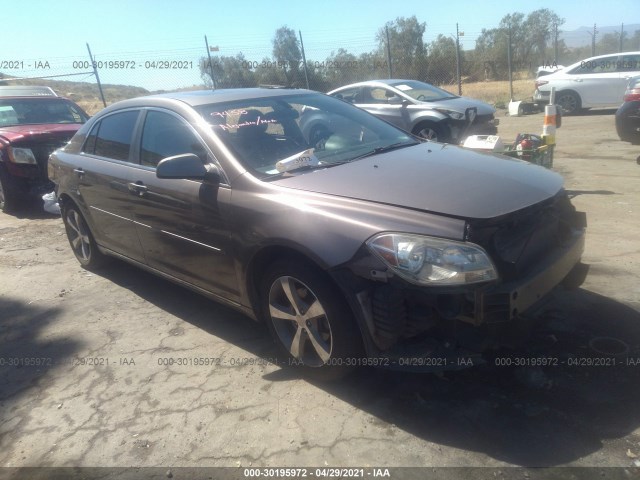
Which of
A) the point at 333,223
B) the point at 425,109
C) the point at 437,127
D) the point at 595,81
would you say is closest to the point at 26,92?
the point at 425,109

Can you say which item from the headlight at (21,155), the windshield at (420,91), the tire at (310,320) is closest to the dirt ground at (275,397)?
the tire at (310,320)

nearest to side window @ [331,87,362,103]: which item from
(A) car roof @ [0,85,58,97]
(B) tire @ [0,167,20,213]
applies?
(A) car roof @ [0,85,58,97]

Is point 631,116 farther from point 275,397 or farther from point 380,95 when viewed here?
point 275,397

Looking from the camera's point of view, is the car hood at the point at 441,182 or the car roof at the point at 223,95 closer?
the car hood at the point at 441,182

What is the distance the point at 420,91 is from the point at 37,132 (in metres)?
6.93

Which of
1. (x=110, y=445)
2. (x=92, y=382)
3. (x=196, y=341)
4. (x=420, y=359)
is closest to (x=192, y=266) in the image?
(x=196, y=341)

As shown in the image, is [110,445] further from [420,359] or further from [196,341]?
[420,359]

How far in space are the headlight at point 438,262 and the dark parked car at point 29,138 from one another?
693 centimetres

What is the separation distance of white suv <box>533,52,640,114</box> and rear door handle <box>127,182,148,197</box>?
46.2 feet

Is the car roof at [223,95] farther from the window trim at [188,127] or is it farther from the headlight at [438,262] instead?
the headlight at [438,262]

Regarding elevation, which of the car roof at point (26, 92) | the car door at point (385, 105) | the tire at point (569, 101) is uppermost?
the car roof at point (26, 92)

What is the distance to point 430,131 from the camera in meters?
9.70

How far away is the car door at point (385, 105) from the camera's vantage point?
9.93 m

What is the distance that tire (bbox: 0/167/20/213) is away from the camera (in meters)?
7.74
